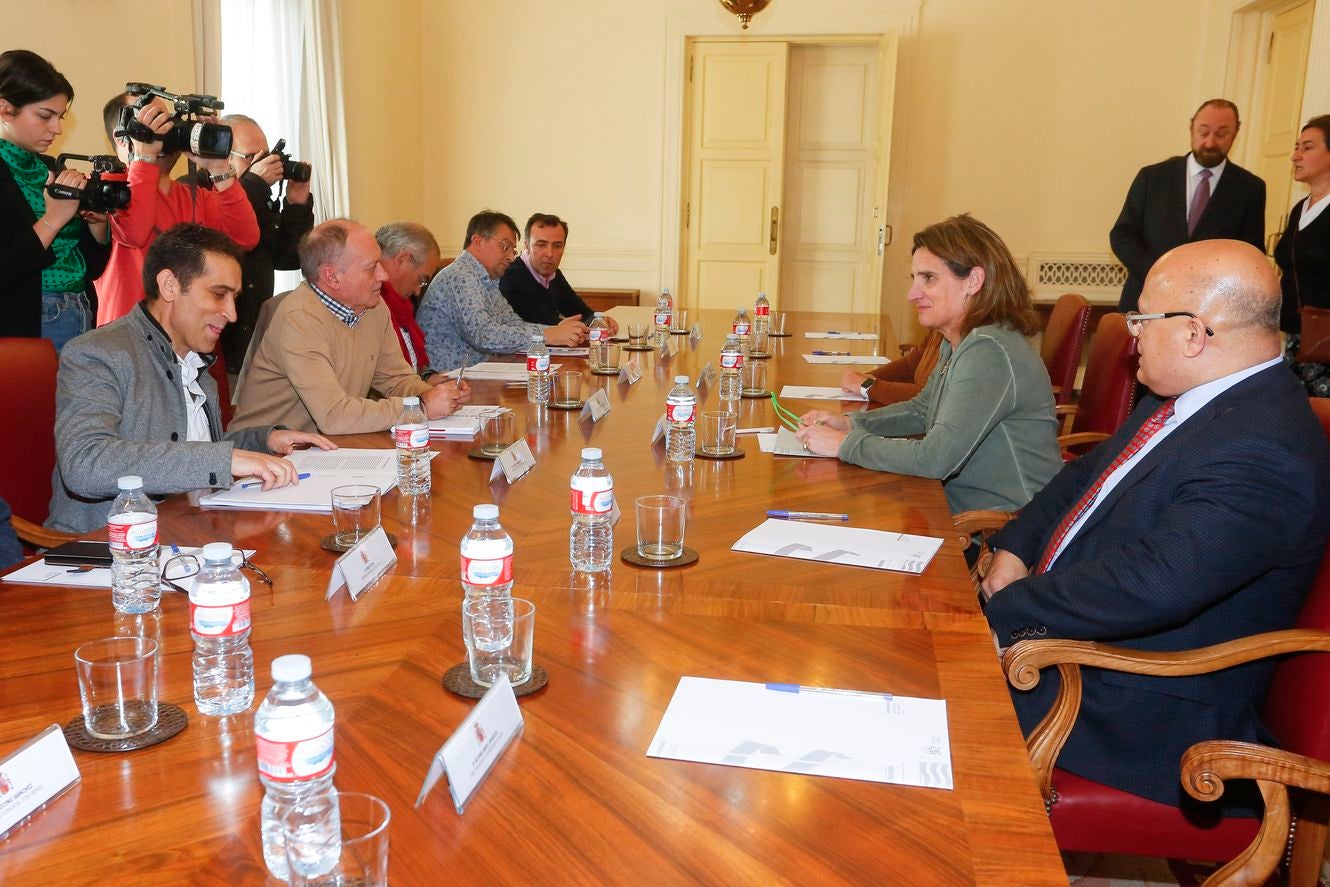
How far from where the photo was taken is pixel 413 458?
2.14m

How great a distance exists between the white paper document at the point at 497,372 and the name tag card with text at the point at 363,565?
177cm

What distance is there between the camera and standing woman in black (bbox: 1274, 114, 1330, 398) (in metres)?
4.52

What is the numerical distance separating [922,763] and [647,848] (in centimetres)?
32

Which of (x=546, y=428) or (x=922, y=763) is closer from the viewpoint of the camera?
(x=922, y=763)

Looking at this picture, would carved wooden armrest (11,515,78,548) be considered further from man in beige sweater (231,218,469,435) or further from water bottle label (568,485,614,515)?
water bottle label (568,485,614,515)

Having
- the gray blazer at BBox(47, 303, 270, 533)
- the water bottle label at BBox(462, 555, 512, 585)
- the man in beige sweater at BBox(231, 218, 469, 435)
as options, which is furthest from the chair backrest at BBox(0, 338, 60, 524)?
the water bottle label at BBox(462, 555, 512, 585)

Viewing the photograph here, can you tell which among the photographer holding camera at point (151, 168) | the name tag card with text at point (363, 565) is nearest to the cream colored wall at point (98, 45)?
the photographer holding camera at point (151, 168)

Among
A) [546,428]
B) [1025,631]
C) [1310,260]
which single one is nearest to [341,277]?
[546,428]

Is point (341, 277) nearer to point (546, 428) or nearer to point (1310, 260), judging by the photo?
point (546, 428)

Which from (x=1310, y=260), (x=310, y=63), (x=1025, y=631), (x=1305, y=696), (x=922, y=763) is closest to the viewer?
(x=922, y=763)

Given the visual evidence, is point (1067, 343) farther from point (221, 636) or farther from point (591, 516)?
point (221, 636)

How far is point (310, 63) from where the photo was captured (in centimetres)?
Result: 636

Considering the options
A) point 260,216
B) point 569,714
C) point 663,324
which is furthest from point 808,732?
point 260,216

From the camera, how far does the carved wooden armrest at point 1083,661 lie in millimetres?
1595
